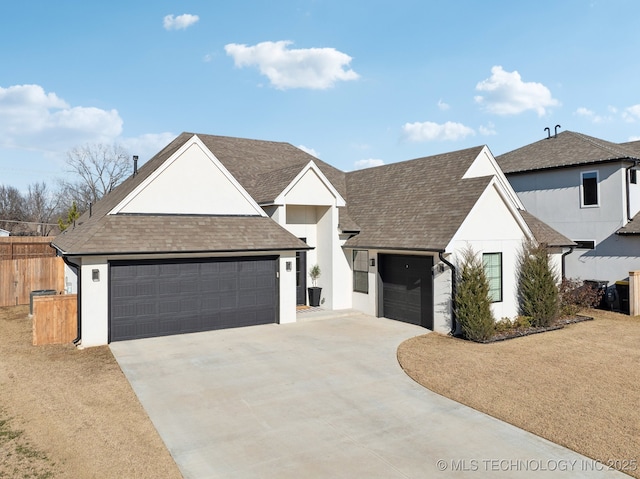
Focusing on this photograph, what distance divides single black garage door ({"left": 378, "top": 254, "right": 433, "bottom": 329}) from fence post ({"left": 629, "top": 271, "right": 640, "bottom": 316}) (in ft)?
28.6

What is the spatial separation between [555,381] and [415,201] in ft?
27.9

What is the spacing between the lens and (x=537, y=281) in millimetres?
13836

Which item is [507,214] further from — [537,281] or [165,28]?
[165,28]

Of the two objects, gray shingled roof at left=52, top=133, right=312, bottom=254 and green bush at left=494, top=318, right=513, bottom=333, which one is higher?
gray shingled roof at left=52, top=133, right=312, bottom=254

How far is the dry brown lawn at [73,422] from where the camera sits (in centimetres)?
528

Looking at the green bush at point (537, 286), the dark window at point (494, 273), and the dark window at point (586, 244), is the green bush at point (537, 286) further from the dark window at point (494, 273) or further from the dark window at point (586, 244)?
the dark window at point (586, 244)

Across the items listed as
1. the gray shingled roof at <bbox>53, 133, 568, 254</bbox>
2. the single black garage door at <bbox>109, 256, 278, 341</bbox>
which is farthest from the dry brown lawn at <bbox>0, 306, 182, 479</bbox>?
the gray shingled roof at <bbox>53, 133, 568, 254</bbox>

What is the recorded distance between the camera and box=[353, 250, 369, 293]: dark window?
16.0 metres

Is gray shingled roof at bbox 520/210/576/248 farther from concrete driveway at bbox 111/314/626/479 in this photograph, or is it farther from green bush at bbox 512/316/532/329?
concrete driveway at bbox 111/314/626/479

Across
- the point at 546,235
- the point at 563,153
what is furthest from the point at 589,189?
the point at 546,235

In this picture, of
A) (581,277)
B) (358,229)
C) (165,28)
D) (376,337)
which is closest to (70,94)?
(165,28)

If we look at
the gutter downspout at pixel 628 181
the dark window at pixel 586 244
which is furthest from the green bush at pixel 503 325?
the gutter downspout at pixel 628 181

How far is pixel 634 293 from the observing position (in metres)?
15.8

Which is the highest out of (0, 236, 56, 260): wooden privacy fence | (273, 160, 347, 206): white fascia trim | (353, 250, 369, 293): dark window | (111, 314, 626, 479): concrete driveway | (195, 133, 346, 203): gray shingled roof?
(195, 133, 346, 203): gray shingled roof
